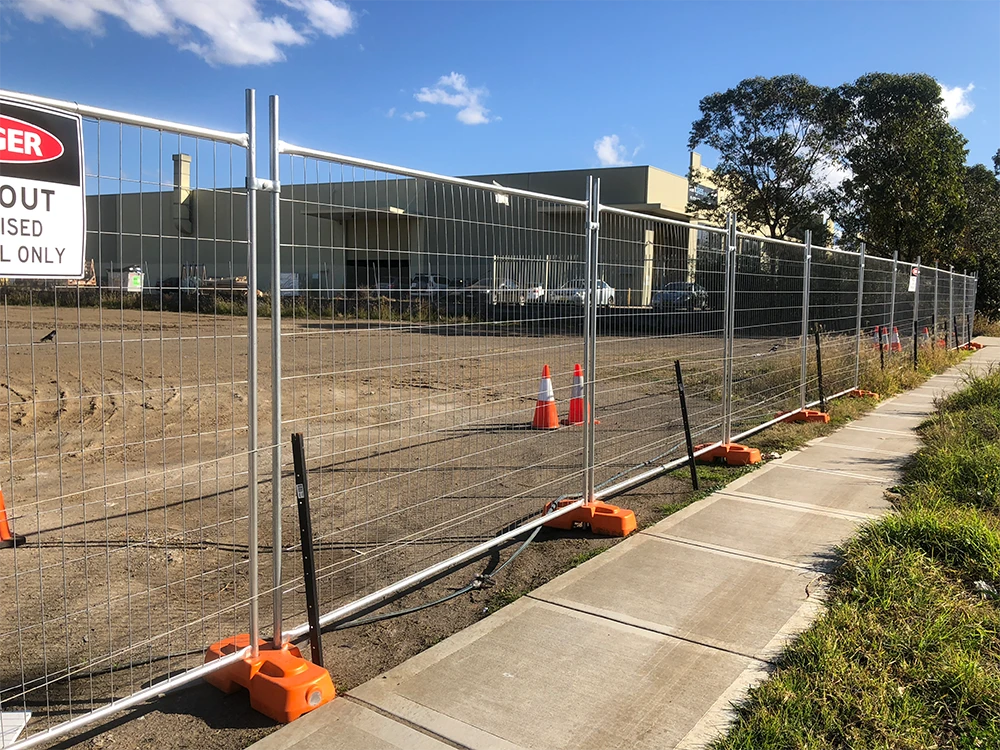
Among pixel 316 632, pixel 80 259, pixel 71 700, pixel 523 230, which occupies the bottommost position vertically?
pixel 71 700

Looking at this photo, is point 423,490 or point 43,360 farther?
point 43,360

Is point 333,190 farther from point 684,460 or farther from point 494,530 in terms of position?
point 684,460

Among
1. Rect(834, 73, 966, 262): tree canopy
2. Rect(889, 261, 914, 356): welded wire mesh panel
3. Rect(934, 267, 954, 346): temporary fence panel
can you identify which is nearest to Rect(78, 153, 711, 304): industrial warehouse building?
Rect(889, 261, 914, 356): welded wire mesh panel

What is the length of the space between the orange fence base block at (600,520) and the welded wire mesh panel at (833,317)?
570 cm

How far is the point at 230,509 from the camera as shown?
6.38 m

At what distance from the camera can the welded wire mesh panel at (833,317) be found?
35.3 feet

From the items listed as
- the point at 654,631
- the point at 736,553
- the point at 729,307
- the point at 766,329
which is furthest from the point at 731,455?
the point at 654,631

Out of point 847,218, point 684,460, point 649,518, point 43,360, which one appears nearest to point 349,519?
point 649,518

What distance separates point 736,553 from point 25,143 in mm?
4675

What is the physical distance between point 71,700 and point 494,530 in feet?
9.80

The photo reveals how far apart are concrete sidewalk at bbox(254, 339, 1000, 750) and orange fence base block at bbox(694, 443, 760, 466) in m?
1.57

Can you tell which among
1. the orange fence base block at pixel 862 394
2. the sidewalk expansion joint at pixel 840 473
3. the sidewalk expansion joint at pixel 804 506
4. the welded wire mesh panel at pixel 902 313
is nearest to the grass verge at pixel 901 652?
the sidewalk expansion joint at pixel 804 506

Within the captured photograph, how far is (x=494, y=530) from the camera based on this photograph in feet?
19.2

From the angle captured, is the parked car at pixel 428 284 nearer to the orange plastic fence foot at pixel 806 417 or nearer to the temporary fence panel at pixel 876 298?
the orange plastic fence foot at pixel 806 417
